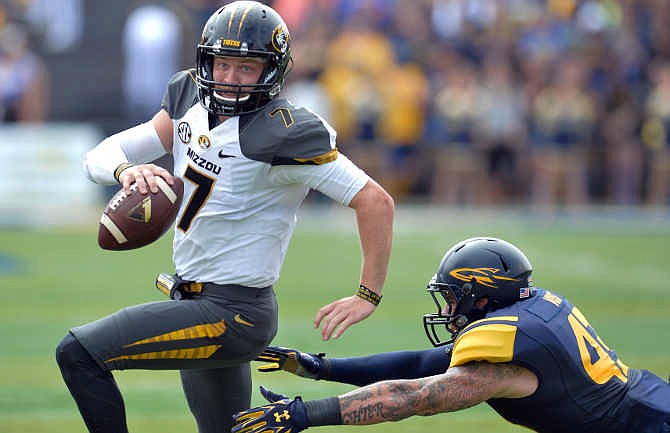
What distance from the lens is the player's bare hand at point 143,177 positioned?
4059 mm

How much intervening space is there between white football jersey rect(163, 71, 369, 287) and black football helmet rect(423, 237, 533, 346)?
1.50ft

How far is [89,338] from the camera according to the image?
386cm

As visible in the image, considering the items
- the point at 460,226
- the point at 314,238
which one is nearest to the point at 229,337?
the point at 314,238

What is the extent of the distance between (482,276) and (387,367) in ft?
2.13

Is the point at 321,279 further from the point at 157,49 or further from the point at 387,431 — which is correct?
the point at 157,49

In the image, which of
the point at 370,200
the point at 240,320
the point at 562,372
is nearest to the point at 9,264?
the point at 240,320

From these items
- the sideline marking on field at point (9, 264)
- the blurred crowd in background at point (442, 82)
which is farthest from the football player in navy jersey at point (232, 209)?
the blurred crowd in background at point (442, 82)

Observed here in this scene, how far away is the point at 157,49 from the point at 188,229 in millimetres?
13308

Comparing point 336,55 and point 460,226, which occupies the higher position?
point 336,55

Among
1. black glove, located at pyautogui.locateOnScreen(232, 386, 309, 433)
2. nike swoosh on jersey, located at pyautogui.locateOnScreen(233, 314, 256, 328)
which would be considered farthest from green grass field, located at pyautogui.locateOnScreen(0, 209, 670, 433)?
black glove, located at pyautogui.locateOnScreen(232, 386, 309, 433)

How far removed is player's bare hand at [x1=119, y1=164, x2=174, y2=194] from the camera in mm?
4059

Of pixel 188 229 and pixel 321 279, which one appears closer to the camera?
pixel 188 229

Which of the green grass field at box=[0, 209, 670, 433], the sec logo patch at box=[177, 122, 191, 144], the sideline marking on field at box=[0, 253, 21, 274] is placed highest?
the sec logo patch at box=[177, 122, 191, 144]

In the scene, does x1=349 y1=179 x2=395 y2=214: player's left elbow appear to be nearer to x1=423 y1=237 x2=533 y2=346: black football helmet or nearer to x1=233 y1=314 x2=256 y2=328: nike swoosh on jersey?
x1=423 y1=237 x2=533 y2=346: black football helmet
